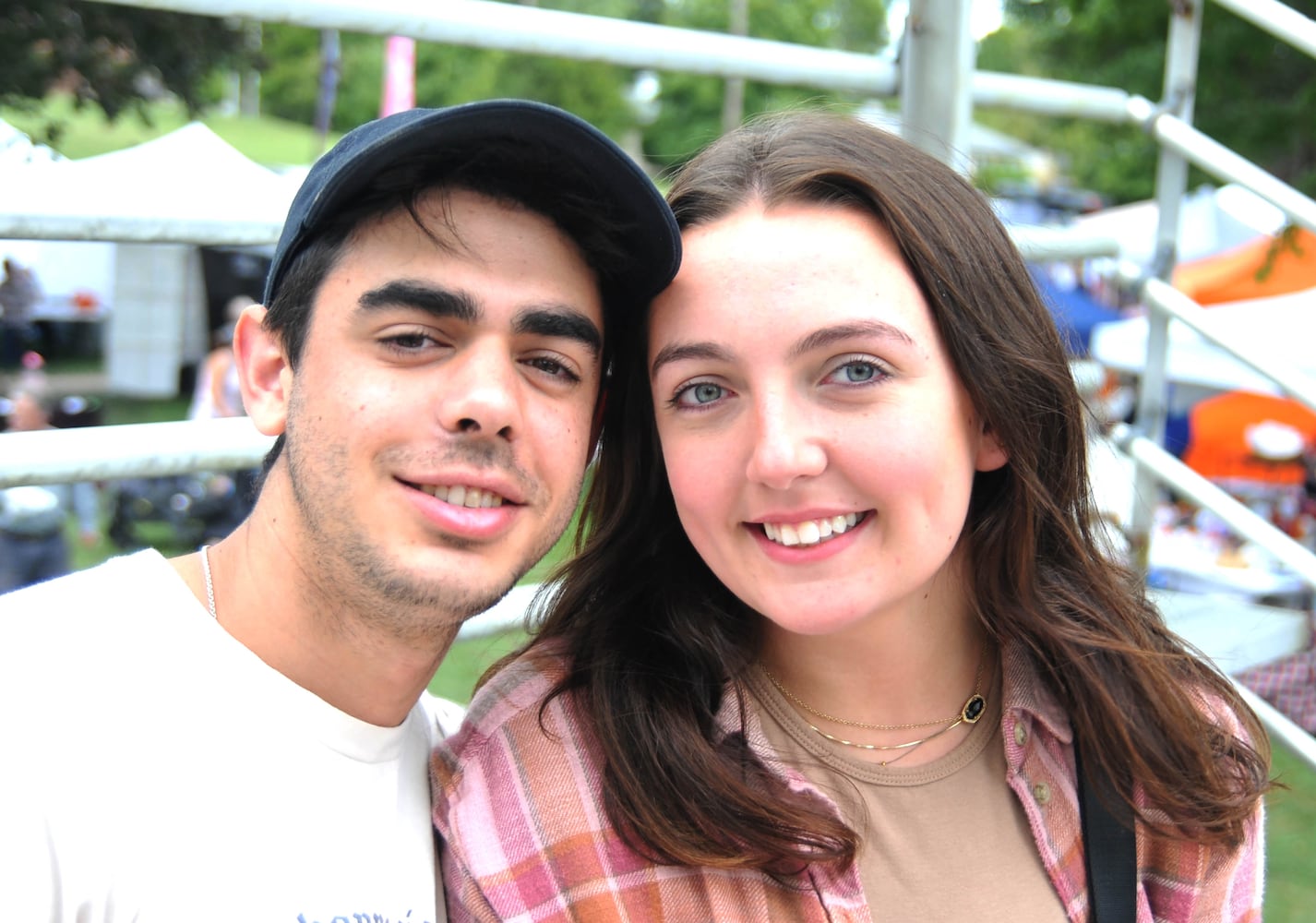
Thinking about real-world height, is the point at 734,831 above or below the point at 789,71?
below

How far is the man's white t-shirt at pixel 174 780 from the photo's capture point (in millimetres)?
1469

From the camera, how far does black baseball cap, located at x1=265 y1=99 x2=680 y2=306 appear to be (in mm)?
1669

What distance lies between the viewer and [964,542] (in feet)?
7.07

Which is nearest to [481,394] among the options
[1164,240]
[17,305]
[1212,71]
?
[17,305]

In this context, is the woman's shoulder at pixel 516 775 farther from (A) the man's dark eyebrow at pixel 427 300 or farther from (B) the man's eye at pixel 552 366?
(A) the man's dark eyebrow at pixel 427 300

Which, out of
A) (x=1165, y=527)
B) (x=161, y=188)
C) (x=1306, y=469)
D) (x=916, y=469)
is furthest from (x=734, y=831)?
(x=1306, y=469)

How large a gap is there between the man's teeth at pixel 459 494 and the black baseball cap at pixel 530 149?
15.9 inches

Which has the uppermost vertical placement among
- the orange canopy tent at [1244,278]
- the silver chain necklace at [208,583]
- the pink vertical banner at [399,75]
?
the pink vertical banner at [399,75]

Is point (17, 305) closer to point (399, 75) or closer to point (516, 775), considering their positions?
point (516, 775)

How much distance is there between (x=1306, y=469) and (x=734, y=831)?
9.65 metres

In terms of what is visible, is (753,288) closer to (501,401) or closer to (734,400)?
(734,400)

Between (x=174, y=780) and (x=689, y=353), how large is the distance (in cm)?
90

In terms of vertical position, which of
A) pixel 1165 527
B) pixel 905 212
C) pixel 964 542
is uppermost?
pixel 905 212

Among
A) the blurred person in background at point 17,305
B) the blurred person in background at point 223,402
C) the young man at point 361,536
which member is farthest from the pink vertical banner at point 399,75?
the blurred person in background at point 223,402
